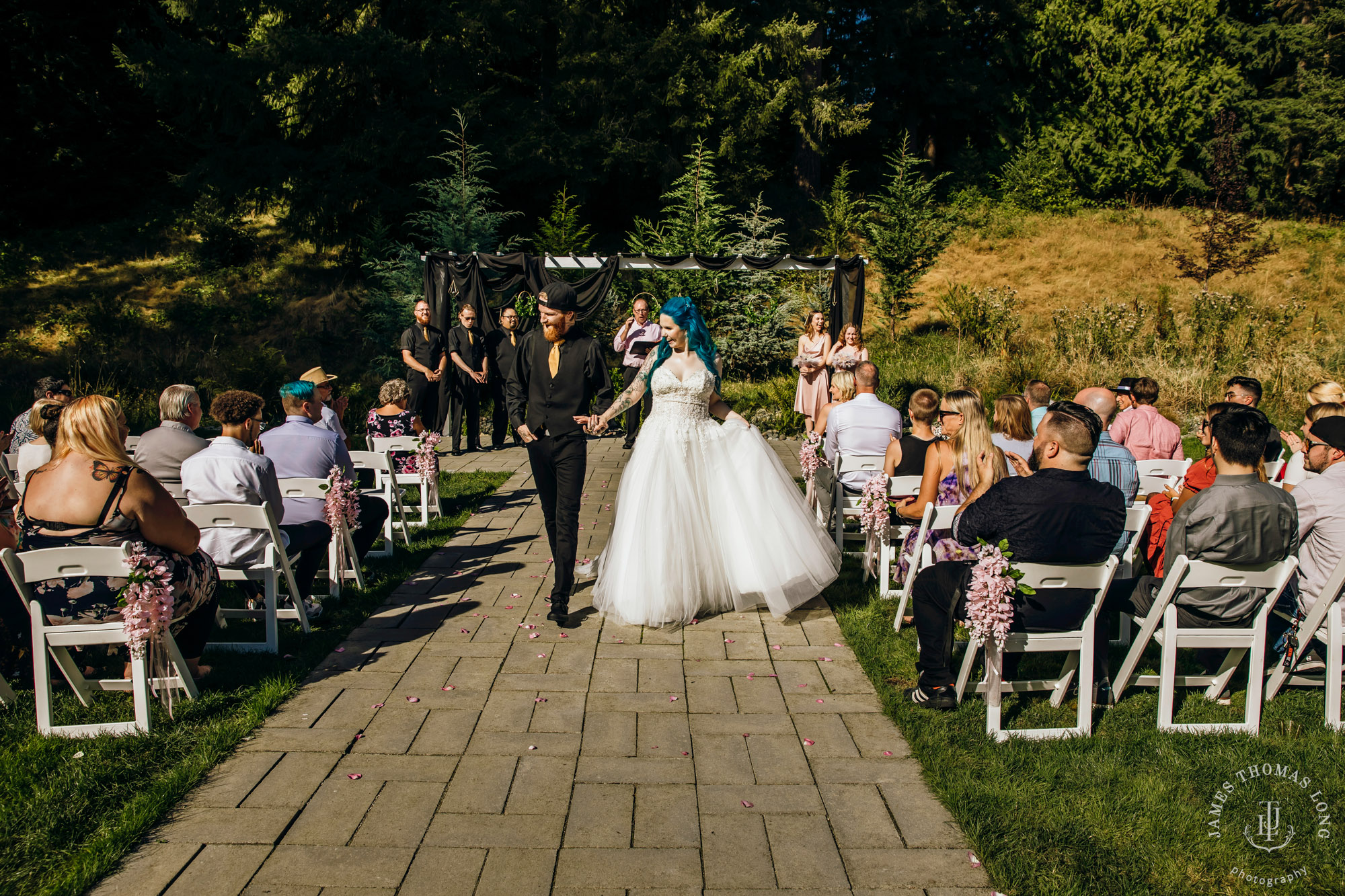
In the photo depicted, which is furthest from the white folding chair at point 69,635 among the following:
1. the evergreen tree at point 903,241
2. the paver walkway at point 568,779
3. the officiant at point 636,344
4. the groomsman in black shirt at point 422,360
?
the evergreen tree at point 903,241

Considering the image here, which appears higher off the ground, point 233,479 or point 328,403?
point 328,403

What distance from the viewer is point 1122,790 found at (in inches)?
124

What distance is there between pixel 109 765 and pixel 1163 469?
20.5 feet

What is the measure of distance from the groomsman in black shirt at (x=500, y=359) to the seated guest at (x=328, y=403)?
3.59m

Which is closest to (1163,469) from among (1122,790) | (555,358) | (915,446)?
(915,446)

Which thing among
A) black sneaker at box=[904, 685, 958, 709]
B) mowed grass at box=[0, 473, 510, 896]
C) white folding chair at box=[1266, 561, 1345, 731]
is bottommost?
black sneaker at box=[904, 685, 958, 709]

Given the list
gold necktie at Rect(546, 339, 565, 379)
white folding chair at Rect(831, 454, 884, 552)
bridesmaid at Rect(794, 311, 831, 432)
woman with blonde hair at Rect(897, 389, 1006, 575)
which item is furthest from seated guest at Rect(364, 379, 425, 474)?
bridesmaid at Rect(794, 311, 831, 432)

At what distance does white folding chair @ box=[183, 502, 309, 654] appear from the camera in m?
4.25

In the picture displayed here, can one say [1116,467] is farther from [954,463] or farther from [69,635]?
[69,635]

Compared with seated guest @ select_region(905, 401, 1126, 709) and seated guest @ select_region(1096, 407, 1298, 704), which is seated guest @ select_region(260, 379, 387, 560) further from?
seated guest @ select_region(1096, 407, 1298, 704)

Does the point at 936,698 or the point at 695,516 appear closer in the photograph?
the point at 936,698

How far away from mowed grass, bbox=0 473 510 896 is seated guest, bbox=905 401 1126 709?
309cm

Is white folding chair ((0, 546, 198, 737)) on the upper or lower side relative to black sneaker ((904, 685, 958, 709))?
upper

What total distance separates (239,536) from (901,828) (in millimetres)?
3558
